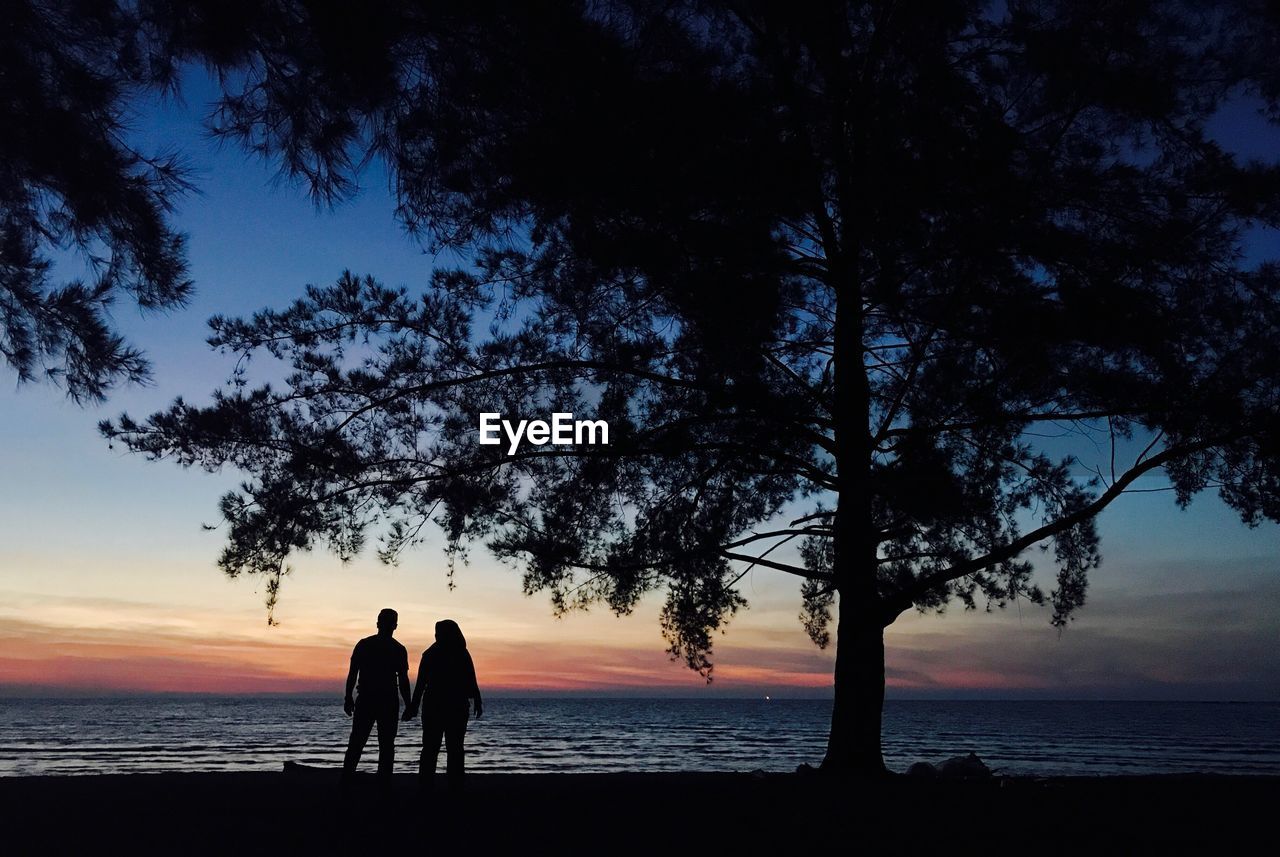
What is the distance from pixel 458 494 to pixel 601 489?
1485mm

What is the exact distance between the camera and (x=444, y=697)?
7.91 m

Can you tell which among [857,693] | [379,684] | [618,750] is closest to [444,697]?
[379,684]

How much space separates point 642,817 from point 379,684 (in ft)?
8.82

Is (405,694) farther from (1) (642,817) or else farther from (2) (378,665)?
(1) (642,817)

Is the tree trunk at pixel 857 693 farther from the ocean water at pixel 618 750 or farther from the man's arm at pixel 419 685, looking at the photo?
the ocean water at pixel 618 750

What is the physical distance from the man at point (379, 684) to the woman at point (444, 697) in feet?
0.62

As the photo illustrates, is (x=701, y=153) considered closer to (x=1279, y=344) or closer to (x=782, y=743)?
(x=1279, y=344)

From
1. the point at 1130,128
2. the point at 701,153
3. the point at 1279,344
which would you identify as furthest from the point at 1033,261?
Result: the point at 701,153

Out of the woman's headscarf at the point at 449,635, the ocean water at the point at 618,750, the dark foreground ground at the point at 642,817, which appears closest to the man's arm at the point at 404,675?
the woman's headscarf at the point at 449,635

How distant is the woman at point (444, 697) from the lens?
7.84 m

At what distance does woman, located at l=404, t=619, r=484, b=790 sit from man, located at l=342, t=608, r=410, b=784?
0.62 ft

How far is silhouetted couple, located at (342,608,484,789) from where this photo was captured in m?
7.82

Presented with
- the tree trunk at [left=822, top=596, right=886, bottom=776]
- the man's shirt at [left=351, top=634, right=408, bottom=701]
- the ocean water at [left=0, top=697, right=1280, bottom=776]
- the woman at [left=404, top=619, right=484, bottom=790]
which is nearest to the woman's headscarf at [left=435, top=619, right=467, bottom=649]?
the woman at [left=404, top=619, right=484, bottom=790]

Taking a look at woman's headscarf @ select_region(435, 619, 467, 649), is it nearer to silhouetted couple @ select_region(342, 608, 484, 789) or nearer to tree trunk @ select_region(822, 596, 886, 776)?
silhouetted couple @ select_region(342, 608, 484, 789)
